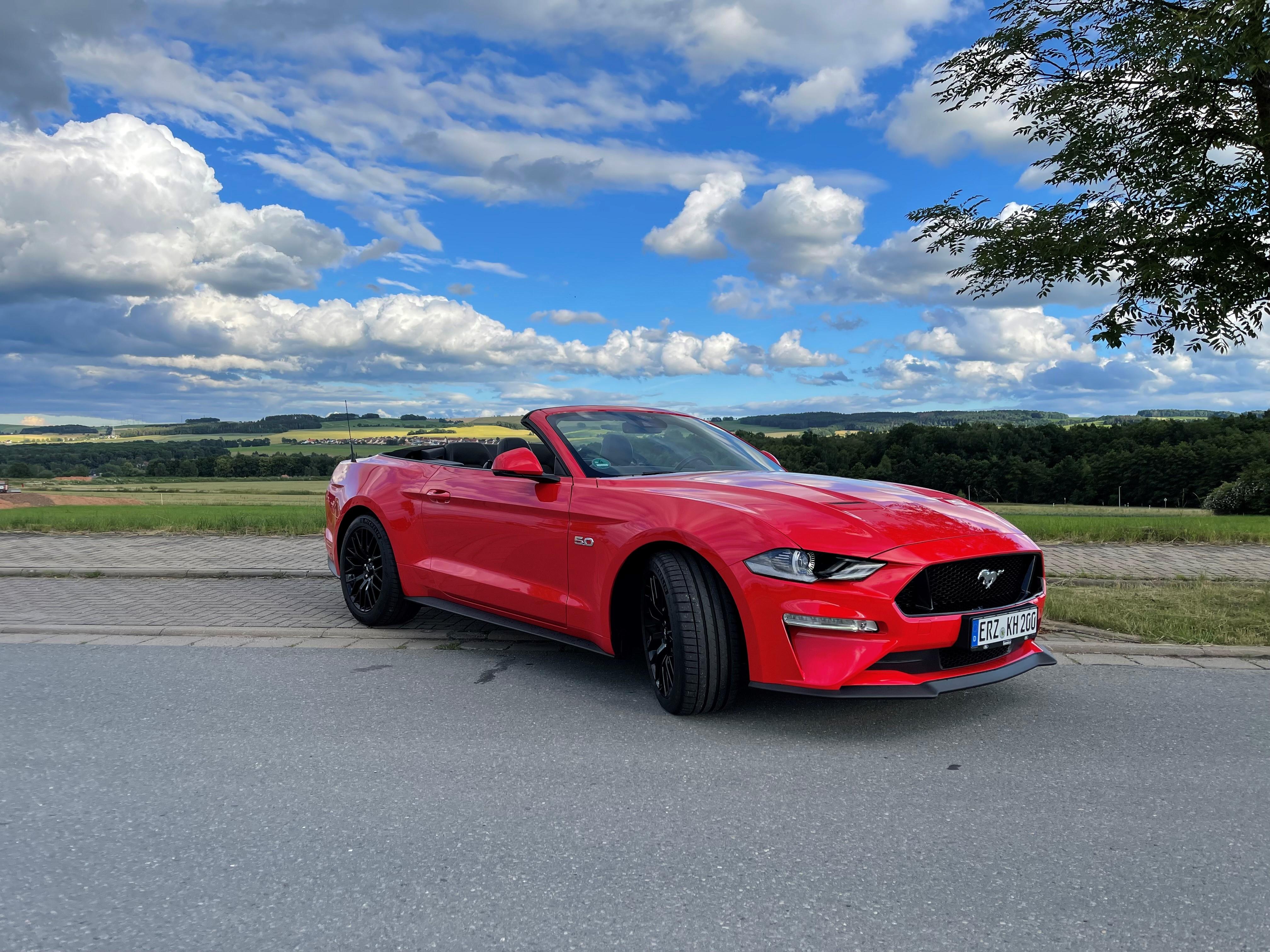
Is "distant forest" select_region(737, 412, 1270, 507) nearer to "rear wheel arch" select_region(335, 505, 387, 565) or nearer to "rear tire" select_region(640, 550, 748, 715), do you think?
"rear wheel arch" select_region(335, 505, 387, 565)

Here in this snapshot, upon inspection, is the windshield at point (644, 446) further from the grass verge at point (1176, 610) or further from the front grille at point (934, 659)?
the grass verge at point (1176, 610)

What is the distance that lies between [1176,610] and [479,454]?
5.29m

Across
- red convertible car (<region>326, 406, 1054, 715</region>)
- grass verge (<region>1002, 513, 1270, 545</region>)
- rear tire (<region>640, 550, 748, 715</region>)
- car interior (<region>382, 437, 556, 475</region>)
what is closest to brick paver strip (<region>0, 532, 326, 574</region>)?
car interior (<region>382, 437, 556, 475</region>)

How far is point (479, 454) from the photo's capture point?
587 centimetres

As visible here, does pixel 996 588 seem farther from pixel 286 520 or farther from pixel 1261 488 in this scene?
Answer: pixel 1261 488

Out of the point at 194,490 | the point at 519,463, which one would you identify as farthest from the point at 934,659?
the point at 194,490

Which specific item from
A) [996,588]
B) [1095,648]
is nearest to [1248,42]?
[1095,648]

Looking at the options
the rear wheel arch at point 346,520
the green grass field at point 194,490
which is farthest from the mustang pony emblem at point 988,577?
the green grass field at point 194,490

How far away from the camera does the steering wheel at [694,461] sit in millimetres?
5266

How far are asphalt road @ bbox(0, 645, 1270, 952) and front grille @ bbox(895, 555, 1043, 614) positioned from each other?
56 centimetres

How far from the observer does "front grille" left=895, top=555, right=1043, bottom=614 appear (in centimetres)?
390

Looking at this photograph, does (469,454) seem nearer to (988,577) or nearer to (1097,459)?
(988,577)

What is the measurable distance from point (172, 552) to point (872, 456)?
100ft

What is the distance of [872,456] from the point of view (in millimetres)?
37969
